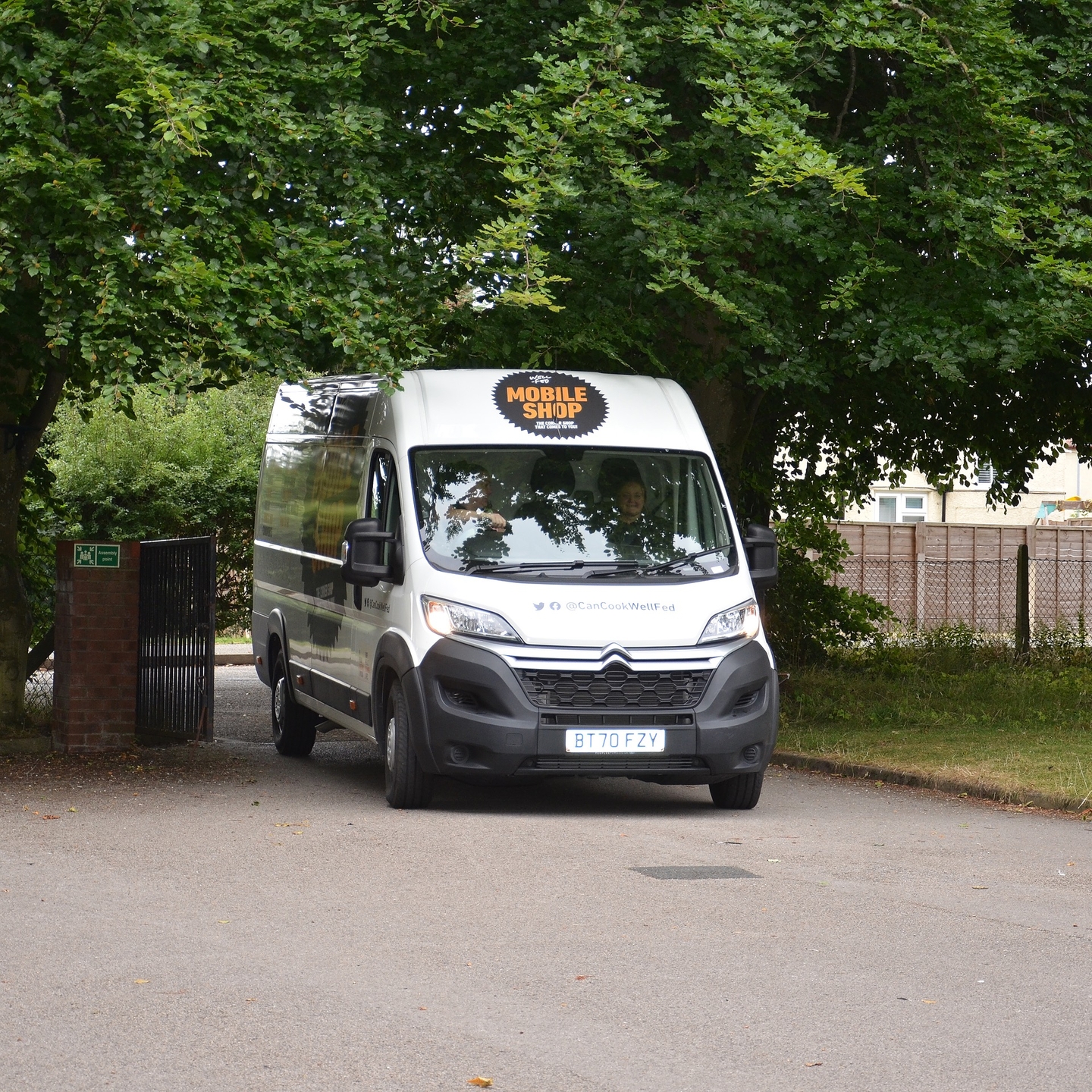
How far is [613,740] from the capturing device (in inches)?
400

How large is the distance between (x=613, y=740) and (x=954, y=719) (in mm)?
6456

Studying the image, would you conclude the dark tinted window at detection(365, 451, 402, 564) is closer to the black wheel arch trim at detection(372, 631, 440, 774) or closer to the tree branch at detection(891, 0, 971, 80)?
the black wheel arch trim at detection(372, 631, 440, 774)

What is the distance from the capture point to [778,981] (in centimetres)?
623

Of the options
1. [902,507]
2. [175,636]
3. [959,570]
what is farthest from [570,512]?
[902,507]

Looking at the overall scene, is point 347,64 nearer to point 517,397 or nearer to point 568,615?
point 517,397

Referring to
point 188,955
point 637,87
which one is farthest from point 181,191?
point 188,955

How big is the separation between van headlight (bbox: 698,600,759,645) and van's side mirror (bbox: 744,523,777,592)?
43 centimetres

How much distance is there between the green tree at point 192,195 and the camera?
10.3m

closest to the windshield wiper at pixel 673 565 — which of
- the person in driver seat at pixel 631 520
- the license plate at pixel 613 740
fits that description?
the person in driver seat at pixel 631 520

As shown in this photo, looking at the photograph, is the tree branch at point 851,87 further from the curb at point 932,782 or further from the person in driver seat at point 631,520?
the curb at point 932,782

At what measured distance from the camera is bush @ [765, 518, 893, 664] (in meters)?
20.5

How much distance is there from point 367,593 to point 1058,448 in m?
12.5

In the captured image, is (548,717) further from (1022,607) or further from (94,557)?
(1022,607)

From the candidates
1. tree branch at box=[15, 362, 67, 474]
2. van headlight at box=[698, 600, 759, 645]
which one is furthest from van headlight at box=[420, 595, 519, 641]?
tree branch at box=[15, 362, 67, 474]
